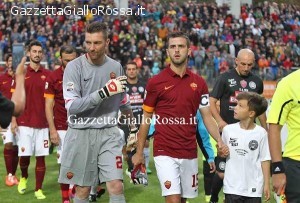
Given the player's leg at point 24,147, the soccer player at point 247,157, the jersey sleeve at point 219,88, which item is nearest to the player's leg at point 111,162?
the soccer player at point 247,157

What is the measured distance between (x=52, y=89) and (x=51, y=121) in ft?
2.53

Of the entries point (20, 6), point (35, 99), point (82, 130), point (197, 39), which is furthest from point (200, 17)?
point (82, 130)

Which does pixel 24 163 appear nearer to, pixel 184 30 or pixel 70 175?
pixel 70 175

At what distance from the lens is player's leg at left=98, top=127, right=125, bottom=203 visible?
717 centimetres

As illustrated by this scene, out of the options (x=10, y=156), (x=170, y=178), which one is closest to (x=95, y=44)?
(x=170, y=178)

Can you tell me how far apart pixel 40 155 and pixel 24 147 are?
28cm

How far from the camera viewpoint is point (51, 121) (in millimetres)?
9102

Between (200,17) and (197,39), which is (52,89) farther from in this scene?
(200,17)

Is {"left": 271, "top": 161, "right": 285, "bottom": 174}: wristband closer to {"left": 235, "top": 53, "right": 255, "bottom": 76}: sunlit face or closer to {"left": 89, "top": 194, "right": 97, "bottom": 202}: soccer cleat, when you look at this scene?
{"left": 235, "top": 53, "right": 255, "bottom": 76}: sunlit face

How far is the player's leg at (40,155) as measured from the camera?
10.6m

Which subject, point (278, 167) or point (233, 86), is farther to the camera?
point (233, 86)

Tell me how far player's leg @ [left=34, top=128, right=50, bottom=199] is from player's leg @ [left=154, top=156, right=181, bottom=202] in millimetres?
3760

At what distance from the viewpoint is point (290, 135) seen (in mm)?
5625

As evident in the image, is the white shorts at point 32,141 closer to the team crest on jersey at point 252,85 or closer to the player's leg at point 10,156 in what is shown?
the player's leg at point 10,156
